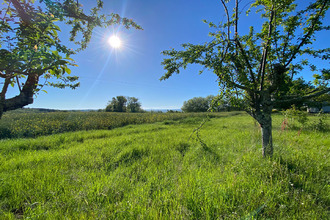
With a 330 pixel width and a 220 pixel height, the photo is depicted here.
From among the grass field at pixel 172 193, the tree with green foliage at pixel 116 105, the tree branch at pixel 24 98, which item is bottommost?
the grass field at pixel 172 193

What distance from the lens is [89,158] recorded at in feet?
12.4

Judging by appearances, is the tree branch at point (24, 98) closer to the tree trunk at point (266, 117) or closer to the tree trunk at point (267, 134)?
the tree trunk at point (266, 117)

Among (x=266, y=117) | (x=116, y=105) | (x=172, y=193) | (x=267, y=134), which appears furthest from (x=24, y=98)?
(x=116, y=105)

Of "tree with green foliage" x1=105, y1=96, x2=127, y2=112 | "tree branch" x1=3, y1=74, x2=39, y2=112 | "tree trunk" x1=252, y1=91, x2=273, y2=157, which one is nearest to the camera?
"tree branch" x1=3, y1=74, x2=39, y2=112

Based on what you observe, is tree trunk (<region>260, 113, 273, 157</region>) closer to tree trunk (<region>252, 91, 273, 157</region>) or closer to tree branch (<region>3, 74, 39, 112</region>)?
tree trunk (<region>252, 91, 273, 157</region>)

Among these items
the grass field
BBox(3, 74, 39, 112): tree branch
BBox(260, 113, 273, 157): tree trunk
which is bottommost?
the grass field

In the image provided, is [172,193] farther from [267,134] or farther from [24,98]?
[267,134]

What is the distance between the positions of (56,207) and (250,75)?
4.91 meters

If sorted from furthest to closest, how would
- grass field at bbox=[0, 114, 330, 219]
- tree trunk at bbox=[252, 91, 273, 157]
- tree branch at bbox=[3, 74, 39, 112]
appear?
tree trunk at bbox=[252, 91, 273, 157] → grass field at bbox=[0, 114, 330, 219] → tree branch at bbox=[3, 74, 39, 112]

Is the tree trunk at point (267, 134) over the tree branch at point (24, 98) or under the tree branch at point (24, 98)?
under

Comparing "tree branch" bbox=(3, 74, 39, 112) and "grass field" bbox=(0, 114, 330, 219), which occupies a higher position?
"tree branch" bbox=(3, 74, 39, 112)

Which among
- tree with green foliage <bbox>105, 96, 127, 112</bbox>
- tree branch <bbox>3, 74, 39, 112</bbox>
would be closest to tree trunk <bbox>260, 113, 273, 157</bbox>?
tree branch <bbox>3, 74, 39, 112</bbox>

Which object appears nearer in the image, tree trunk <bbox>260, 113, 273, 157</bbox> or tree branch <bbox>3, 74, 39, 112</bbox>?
tree branch <bbox>3, 74, 39, 112</bbox>

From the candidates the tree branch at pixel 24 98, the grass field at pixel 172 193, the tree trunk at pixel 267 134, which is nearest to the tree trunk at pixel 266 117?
the tree trunk at pixel 267 134
